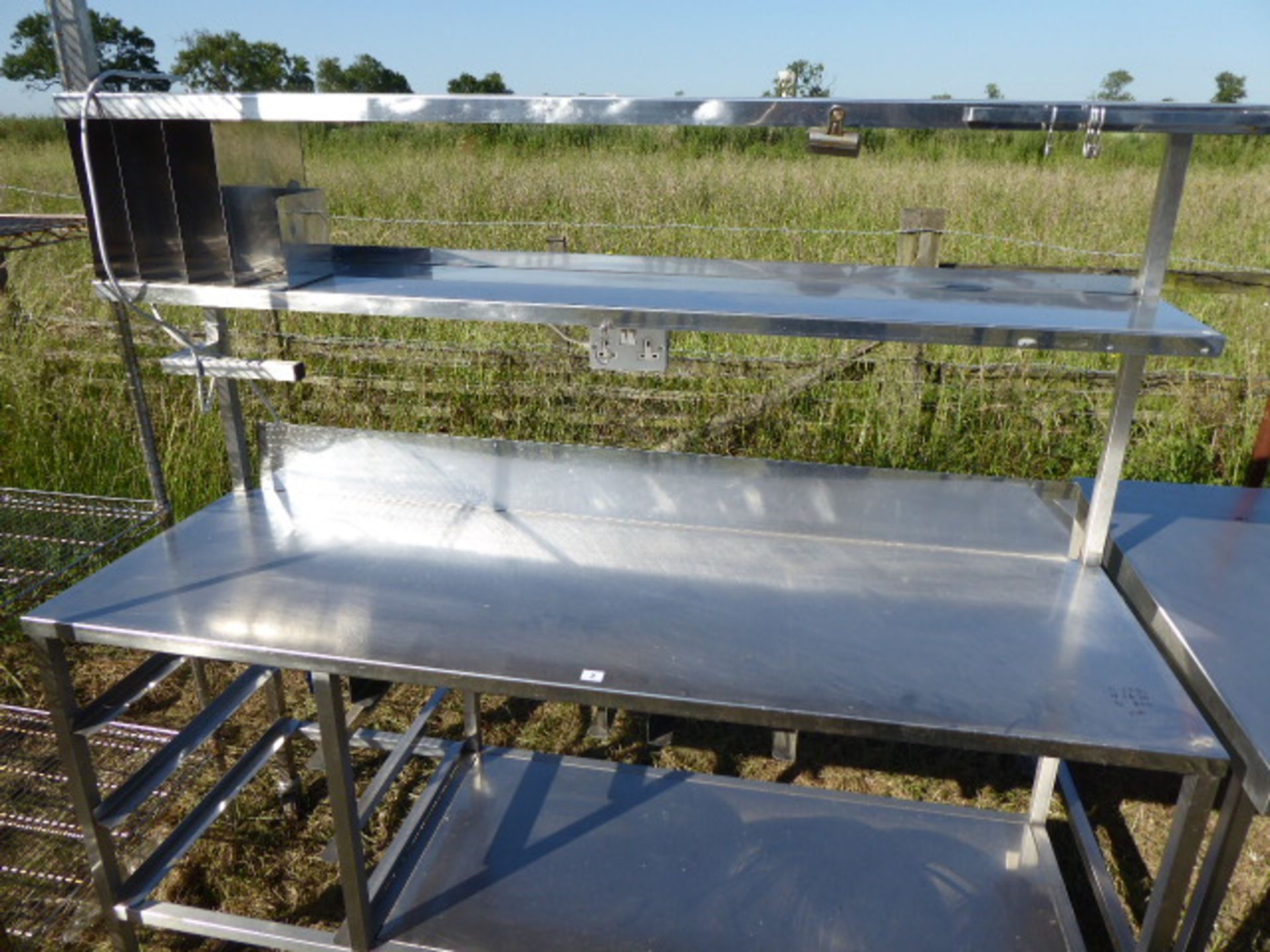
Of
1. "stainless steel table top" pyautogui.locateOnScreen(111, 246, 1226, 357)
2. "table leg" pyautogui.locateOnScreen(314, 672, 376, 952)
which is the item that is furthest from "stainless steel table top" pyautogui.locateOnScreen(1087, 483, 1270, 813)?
"table leg" pyautogui.locateOnScreen(314, 672, 376, 952)

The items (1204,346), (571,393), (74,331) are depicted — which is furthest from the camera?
(74,331)

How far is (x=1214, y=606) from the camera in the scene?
1802mm

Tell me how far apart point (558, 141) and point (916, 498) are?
10891mm

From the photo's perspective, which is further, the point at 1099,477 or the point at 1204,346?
the point at 1099,477

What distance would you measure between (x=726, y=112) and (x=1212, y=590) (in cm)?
141

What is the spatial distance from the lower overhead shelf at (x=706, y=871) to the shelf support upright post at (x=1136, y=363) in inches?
33.7

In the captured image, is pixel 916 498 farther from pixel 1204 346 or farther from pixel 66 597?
pixel 66 597

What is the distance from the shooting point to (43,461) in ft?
12.8

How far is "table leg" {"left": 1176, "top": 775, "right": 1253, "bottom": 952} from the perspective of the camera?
149 cm

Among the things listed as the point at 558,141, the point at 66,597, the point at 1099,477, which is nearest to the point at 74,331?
the point at 66,597

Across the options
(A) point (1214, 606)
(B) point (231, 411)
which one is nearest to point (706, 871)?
(A) point (1214, 606)

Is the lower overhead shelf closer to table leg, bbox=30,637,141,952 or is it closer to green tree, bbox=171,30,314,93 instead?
table leg, bbox=30,637,141,952

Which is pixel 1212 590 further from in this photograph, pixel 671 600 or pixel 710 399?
pixel 710 399

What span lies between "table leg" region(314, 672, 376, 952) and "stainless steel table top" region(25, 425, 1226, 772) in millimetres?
106
